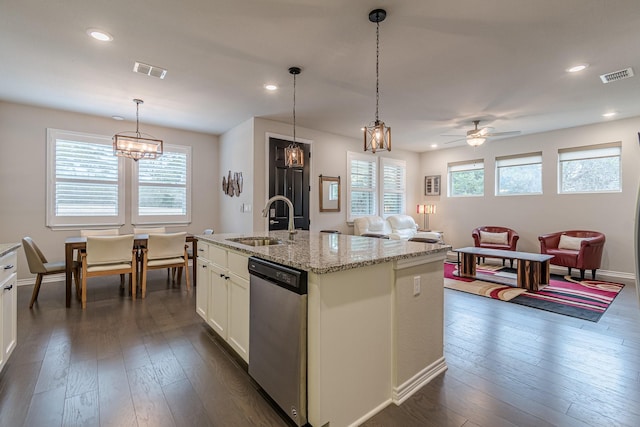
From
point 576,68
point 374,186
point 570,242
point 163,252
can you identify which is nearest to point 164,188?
point 163,252

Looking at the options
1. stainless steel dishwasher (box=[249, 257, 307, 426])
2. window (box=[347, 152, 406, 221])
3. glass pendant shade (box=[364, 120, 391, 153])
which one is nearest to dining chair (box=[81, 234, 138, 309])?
stainless steel dishwasher (box=[249, 257, 307, 426])

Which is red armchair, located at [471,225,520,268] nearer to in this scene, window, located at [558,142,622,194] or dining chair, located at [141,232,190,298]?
window, located at [558,142,622,194]

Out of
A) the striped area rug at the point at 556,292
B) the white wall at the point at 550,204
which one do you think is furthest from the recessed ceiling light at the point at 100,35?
the white wall at the point at 550,204

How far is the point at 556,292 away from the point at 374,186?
13.1 feet

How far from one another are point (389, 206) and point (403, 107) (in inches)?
130

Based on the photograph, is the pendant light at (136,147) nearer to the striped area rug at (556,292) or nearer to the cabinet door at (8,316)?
the cabinet door at (8,316)

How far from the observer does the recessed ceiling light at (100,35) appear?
2.58 metres

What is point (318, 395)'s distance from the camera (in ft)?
5.00

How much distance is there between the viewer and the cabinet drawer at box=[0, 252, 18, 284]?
6.44 feet

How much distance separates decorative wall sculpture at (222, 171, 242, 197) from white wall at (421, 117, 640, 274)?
17.3ft

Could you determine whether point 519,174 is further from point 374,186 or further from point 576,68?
point 576,68

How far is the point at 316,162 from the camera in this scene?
6.01 m

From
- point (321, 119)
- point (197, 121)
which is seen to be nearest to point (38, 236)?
point (197, 121)

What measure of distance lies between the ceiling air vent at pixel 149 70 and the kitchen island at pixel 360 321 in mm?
2293
